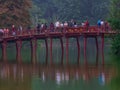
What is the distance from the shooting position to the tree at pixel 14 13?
229 feet

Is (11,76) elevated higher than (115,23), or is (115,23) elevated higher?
(115,23)

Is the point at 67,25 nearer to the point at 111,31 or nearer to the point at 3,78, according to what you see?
the point at 111,31

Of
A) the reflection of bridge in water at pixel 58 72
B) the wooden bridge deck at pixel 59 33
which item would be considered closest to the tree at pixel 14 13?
the wooden bridge deck at pixel 59 33

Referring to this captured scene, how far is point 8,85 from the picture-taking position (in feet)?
121

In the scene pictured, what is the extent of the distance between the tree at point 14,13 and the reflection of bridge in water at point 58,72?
19339mm

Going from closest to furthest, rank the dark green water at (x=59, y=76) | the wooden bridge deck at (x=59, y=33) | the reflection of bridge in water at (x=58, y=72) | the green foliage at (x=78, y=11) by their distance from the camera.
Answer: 1. the dark green water at (x=59, y=76)
2. the reflection of bridge in water at (x=58, y=72)
3. the wooden bridge deck at (x=59, y=33)
4. the green foliage at (x=78, y=11)

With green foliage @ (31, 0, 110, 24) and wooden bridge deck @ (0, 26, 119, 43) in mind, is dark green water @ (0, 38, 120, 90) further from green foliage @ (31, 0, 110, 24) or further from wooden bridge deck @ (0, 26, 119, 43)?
green foliage @ (31, 0, 110, 24)

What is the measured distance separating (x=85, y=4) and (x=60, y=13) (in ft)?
17.6

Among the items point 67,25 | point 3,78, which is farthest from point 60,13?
point 3,78

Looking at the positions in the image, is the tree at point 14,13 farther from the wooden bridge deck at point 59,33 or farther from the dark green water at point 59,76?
the dark green water at point 59,76

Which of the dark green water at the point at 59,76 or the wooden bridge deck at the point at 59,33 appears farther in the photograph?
the wooden bridge deck at the point at 59,33

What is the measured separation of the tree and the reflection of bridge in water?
19339mm

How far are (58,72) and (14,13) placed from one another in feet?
88.0

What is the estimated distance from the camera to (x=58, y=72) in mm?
44781
